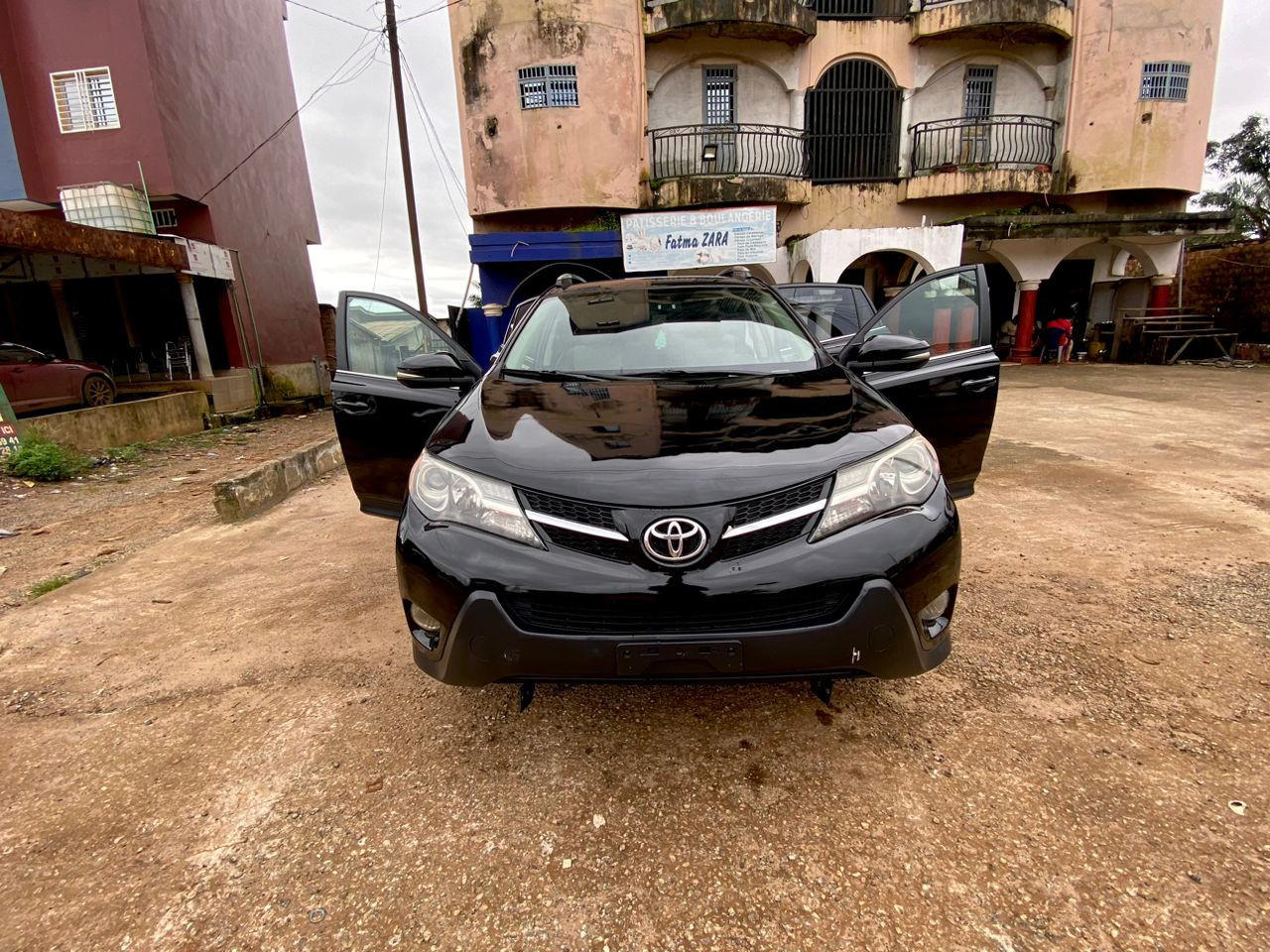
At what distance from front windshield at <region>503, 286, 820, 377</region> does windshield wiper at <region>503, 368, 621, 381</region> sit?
0.08ft

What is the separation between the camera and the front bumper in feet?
5.06

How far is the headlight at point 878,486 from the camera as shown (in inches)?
64.2

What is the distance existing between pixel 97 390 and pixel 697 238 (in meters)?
10.7

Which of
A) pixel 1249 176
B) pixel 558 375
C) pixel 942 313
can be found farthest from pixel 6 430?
pixel 1249 176

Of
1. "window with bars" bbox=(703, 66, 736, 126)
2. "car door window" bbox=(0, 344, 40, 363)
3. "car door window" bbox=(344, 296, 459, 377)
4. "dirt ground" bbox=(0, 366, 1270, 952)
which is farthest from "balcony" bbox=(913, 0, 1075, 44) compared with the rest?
"car door window" bbox=(0, 344, 40, 363)

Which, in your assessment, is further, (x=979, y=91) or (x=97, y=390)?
(x=979, y=91)

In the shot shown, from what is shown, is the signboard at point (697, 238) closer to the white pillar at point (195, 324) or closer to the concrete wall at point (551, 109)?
the concrete wall at point (551, 109)

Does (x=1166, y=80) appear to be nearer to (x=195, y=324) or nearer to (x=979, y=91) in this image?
(x=979, y=91)

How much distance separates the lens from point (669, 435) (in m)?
1.79

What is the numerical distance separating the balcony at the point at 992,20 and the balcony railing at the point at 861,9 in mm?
470

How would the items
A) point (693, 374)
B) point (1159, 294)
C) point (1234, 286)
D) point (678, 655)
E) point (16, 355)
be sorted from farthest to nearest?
point (1234, 286), point (1159, 294), point (16, 355), point (693, 374), point (678, 655)

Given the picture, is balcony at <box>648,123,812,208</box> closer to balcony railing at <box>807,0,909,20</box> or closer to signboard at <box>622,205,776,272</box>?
signboard at <box>622,205,776,272</box>

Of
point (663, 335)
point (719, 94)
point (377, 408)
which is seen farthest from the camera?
point (719, 94)

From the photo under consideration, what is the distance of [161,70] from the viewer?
11.9 metres
